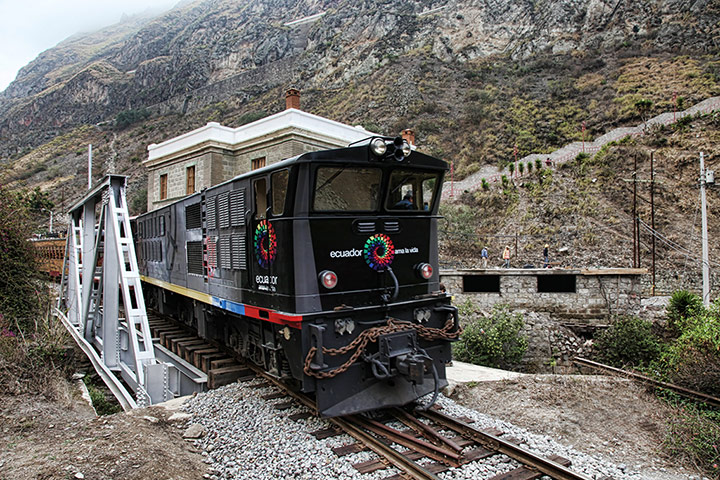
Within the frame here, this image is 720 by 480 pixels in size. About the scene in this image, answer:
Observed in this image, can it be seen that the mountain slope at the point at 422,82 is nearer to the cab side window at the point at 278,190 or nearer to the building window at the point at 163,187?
the building window at the point at 163,187

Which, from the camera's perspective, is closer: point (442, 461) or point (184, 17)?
point (442, 461)

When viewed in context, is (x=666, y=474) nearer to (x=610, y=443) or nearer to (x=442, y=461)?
(x=610, y=443)

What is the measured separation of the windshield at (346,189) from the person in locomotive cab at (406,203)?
0.37 m

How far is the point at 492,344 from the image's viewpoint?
44.3ft

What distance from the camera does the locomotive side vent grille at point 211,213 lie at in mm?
7527

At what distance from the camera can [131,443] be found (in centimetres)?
475

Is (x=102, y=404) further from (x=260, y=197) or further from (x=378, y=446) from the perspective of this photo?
(x=378, y=446)

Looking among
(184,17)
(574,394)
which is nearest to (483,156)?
(574,394)

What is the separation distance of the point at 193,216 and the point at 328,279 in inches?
174

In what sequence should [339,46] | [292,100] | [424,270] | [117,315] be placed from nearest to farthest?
[424,270] < [117,315] < [292,100] < [339,46]

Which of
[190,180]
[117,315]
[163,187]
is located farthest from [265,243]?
[163,187]

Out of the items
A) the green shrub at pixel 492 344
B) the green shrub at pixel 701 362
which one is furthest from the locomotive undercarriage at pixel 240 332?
the green shrub at pixel 492 344

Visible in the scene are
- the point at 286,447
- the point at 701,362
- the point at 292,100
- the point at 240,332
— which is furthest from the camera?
the point at 292,100

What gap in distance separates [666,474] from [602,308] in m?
14.6
